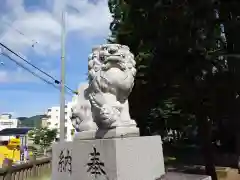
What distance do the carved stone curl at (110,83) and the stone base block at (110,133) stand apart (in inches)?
3.0

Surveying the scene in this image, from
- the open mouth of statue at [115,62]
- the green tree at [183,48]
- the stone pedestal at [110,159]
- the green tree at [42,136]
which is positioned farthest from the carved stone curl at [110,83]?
the green tree at [42,136]

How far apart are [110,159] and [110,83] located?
4.07 ft

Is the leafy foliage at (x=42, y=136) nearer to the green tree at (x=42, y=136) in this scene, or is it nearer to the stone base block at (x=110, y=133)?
the green tree at (x=42, y=136)

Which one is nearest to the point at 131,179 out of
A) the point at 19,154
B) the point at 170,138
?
the point at 19,154

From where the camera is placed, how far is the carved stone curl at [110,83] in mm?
4586

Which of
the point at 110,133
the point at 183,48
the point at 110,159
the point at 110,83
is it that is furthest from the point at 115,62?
the point at 183,48

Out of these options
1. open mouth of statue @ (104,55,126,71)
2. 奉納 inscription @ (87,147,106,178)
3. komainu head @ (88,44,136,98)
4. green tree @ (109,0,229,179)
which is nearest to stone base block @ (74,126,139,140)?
奉納 inscription @ (87,147,106,178)

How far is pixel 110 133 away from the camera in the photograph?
4.36 m

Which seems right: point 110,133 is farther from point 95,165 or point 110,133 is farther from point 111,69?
point 111,69

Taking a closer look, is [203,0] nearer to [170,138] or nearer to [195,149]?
[195,149]

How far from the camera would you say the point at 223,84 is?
921cm

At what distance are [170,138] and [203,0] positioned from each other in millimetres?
18673

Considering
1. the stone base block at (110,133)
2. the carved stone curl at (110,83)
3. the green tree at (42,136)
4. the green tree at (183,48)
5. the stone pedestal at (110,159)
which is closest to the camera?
the stone pedestal at (110,159)

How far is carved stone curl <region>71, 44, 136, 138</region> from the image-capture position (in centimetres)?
459
